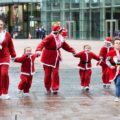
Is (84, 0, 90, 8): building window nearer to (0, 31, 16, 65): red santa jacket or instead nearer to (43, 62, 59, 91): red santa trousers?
(43, 62, 59, 91): red santa trousers

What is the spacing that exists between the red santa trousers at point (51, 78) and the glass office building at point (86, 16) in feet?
148

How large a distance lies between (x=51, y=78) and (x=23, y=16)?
67.4m

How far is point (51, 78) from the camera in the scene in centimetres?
1360

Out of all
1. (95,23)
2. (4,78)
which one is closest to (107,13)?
(95,23)

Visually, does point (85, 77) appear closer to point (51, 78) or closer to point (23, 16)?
point (51, 78)

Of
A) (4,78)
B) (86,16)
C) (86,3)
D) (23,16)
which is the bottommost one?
(23,16)

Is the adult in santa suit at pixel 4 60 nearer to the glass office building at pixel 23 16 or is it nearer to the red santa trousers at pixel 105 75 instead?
the red santa trousers at pixel 105 75

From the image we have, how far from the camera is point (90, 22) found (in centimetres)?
6197

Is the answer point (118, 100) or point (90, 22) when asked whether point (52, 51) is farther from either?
point (90, 22)

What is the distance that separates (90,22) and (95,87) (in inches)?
1870

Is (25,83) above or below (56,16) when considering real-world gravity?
above

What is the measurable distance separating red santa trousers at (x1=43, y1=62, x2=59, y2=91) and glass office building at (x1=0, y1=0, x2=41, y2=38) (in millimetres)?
62331

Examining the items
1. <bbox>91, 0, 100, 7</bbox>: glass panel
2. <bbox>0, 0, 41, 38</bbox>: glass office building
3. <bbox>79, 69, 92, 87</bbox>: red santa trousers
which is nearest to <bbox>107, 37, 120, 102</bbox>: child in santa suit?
<bbox>79, 69, 92, 87</bbox>: red santa trousers

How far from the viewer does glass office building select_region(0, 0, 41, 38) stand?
78.2 meters
